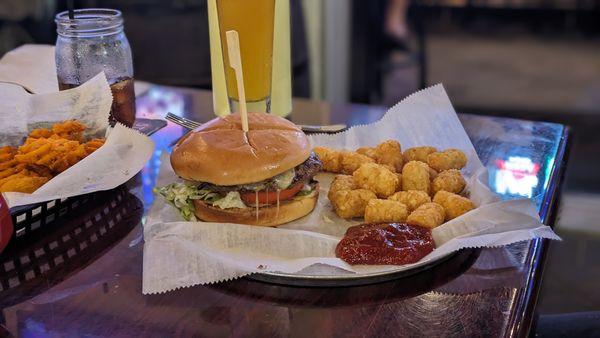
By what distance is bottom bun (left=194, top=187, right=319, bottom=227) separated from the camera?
1276 mm

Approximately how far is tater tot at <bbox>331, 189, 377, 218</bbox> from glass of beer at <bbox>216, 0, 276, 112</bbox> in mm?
545

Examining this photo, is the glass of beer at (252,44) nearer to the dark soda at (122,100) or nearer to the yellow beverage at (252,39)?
the yellow beverage at (252,39)

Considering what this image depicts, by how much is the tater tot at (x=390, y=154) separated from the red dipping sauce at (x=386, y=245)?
0.96 ft

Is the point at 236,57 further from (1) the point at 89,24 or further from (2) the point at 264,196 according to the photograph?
(1) the point at 89,24

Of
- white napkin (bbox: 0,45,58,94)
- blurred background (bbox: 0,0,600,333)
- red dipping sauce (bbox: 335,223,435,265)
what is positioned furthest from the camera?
blurred background (bbox: 0,0,600,333)

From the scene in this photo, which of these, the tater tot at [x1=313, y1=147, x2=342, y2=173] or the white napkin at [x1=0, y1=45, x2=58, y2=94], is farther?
the white napkin at [x1=0, y1=45, x2=58, y2=94]

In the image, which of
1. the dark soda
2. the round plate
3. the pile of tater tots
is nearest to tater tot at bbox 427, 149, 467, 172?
the pile of tater tots

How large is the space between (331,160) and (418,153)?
183mm

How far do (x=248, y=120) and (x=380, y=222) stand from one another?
1.13ft

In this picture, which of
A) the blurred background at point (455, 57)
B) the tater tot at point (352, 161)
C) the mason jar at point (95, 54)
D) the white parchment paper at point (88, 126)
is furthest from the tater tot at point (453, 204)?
the mason jar at point (95, 54)

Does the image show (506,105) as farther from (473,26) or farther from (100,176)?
(100,176)

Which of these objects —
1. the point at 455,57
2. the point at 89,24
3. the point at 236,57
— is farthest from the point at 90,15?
the point at 455,57

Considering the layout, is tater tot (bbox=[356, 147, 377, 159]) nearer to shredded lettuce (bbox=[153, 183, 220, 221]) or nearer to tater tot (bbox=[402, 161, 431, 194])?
tater tot (bbox=[402, 161, 431, 194])

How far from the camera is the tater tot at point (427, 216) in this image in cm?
123
